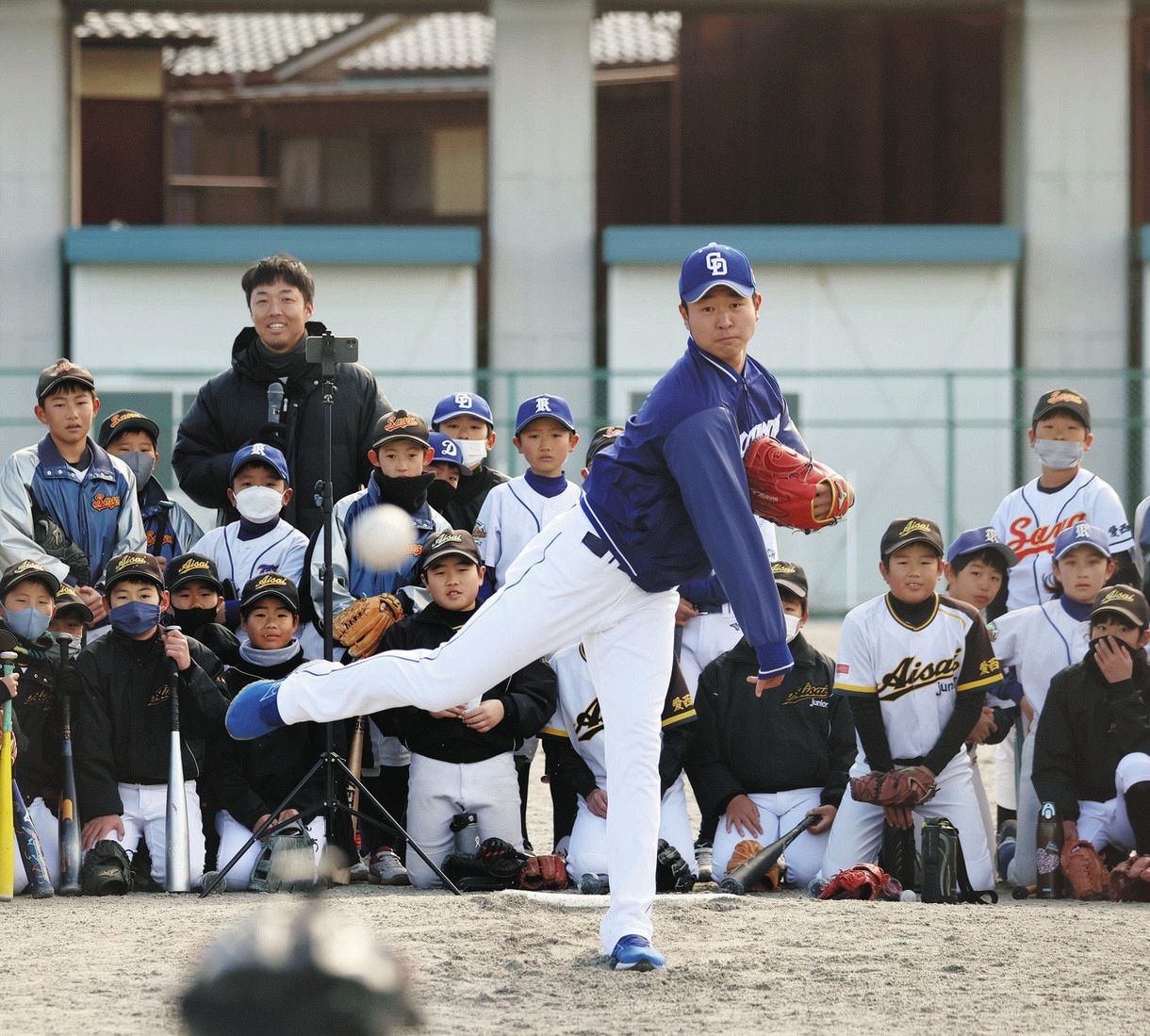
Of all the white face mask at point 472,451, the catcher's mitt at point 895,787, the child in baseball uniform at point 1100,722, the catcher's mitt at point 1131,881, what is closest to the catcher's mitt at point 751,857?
the catcher's mitt at point 895,787

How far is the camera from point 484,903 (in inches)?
211

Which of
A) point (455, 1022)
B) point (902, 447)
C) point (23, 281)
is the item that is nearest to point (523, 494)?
point (455, 1022)

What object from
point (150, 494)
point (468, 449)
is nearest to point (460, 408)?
point (468, 449)

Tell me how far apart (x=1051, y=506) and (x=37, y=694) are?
436 centimetres

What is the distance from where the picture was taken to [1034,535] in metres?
7.65

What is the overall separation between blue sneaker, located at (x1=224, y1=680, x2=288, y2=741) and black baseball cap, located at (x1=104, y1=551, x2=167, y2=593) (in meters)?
1.34

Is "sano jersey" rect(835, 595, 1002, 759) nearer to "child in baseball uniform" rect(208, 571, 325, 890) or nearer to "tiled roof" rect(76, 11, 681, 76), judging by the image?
"child in baseball uniform" rect(208, 571, 325, 890)

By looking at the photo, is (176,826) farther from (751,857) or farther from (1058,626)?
(1058,626)

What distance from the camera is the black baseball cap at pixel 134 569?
20.3 ft

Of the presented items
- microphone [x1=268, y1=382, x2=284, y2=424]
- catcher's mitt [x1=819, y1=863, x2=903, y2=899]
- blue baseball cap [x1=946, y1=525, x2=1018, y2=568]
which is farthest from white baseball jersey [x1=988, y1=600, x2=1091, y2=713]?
microphone [x1=268, y1=382, x2=284, y2=424]

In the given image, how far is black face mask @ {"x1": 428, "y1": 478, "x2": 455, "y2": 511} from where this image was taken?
23.9 ft

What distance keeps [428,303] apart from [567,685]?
35.9 feet

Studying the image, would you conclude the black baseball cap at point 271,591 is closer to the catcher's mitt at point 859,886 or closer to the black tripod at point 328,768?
the black tripod at point 328,768

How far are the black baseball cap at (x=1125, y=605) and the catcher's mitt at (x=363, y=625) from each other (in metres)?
2.60
